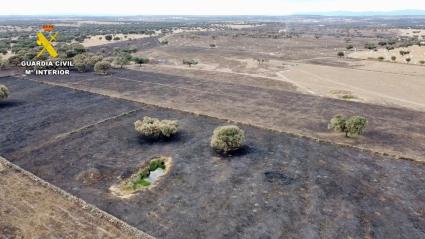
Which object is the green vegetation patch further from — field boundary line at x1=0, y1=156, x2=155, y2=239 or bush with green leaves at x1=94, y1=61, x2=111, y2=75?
bush with green leaves at x1=94, y1=61, x2=111, y2=75

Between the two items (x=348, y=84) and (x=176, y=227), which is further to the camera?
(x=348, y=84)

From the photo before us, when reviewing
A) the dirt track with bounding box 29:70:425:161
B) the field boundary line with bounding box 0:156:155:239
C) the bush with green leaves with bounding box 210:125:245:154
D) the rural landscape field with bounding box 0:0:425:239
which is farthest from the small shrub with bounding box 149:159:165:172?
the dirt track with bounding box 29:70:425:161

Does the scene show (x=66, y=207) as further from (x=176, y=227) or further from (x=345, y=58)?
(x=345, y=58)

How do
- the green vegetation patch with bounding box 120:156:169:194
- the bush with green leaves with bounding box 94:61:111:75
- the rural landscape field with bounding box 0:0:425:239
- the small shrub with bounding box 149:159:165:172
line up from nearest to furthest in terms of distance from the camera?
the rural landscape field with bounding box 0:0:425:239
the green vegetation patch with bounding box 120:156:169:194
the small shrub with bounding box 149:159:165:172
the bush with green leaves with bounding box 94:61:111:75

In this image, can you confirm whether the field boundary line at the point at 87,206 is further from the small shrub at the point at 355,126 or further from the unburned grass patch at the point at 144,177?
the small shrub at the point at 355,126

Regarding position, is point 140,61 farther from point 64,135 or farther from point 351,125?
point 351,125

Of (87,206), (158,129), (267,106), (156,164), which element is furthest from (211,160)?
(267,106)

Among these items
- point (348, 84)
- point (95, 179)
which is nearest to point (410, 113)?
point (348, 84)
